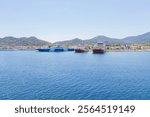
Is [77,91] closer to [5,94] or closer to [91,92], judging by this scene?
[91,92]

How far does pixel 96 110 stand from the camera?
860 inches

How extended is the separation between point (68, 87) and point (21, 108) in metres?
25.8

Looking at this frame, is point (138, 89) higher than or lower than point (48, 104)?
lower

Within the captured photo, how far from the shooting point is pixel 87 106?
23.0 metres

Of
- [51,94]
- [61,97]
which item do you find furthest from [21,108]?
[51,94]

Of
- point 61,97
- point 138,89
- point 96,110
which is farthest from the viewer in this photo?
point 138,89

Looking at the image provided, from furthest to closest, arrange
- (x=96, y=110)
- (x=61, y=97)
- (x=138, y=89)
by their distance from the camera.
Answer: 1. (x=138, y=89)
2. (x=61, y=97)
3. (x=96, y=110)

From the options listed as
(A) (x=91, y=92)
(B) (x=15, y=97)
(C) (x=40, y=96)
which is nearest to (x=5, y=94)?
(B) (x=15, y=97)

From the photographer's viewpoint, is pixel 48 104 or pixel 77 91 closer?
pixel 48 104

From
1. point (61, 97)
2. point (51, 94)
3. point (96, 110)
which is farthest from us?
point (51, 94)

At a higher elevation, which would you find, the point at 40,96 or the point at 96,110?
the point at 96,110

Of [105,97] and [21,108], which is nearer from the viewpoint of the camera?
[21,108]

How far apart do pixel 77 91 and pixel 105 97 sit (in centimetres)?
599

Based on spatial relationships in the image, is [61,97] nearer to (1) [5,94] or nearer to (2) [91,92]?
(2) [91,92]
